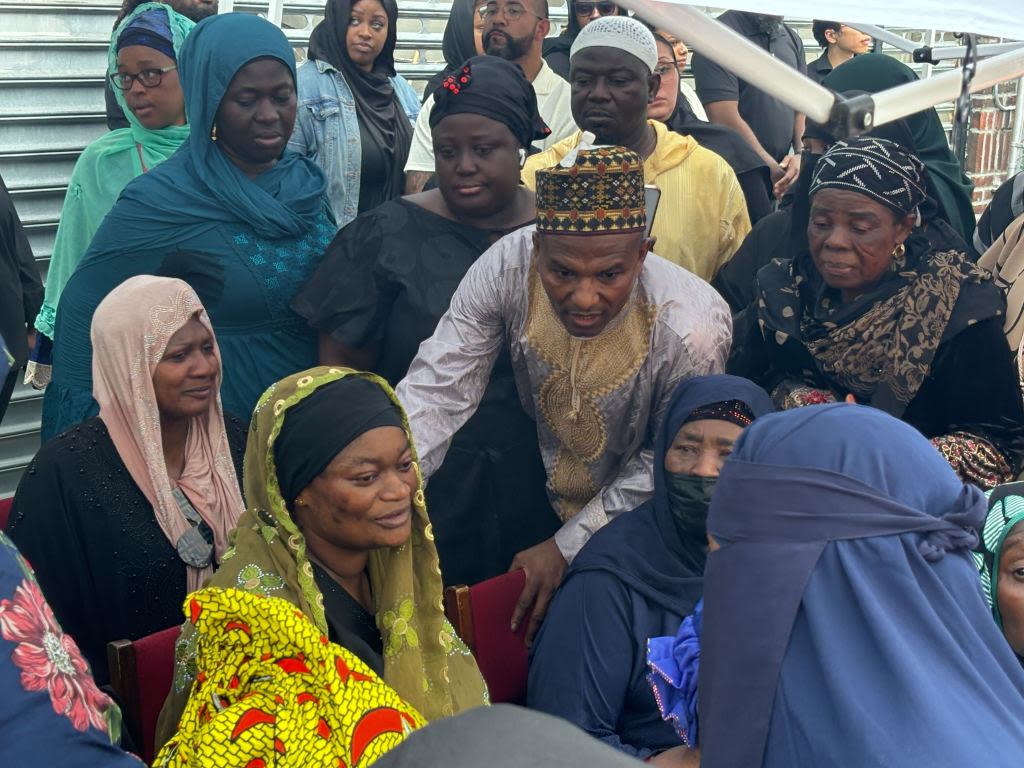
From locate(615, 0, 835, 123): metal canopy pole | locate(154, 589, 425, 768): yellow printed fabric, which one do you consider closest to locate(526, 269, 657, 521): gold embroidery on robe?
locate(615, 0, 835, 123): metal canopy pole

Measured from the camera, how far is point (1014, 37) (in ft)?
7.19

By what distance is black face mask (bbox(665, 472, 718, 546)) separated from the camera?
3023mm

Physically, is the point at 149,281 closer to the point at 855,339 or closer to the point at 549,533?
the point at 549,533

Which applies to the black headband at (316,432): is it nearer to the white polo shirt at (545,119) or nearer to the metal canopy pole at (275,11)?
the white polo shirt at (545,119)

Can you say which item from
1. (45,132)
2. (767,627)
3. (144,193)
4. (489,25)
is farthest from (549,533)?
(45,132)

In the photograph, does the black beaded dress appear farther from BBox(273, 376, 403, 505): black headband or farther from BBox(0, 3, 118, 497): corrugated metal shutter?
BBox(0, 3, 118, 497): corrugated metal shutter

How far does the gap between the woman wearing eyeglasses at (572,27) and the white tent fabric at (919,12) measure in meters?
3.33

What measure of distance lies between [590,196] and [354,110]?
2.07 m

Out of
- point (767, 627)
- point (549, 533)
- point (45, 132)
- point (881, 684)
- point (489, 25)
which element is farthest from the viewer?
point (45, 132)

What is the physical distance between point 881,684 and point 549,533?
198cm

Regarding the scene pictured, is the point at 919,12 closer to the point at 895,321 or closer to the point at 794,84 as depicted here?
the point at 794,84

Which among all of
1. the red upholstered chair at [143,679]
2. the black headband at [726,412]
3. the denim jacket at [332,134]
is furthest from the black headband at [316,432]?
the denim jacket at [332,134]

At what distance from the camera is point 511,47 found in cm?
530

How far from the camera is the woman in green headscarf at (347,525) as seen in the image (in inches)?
104
